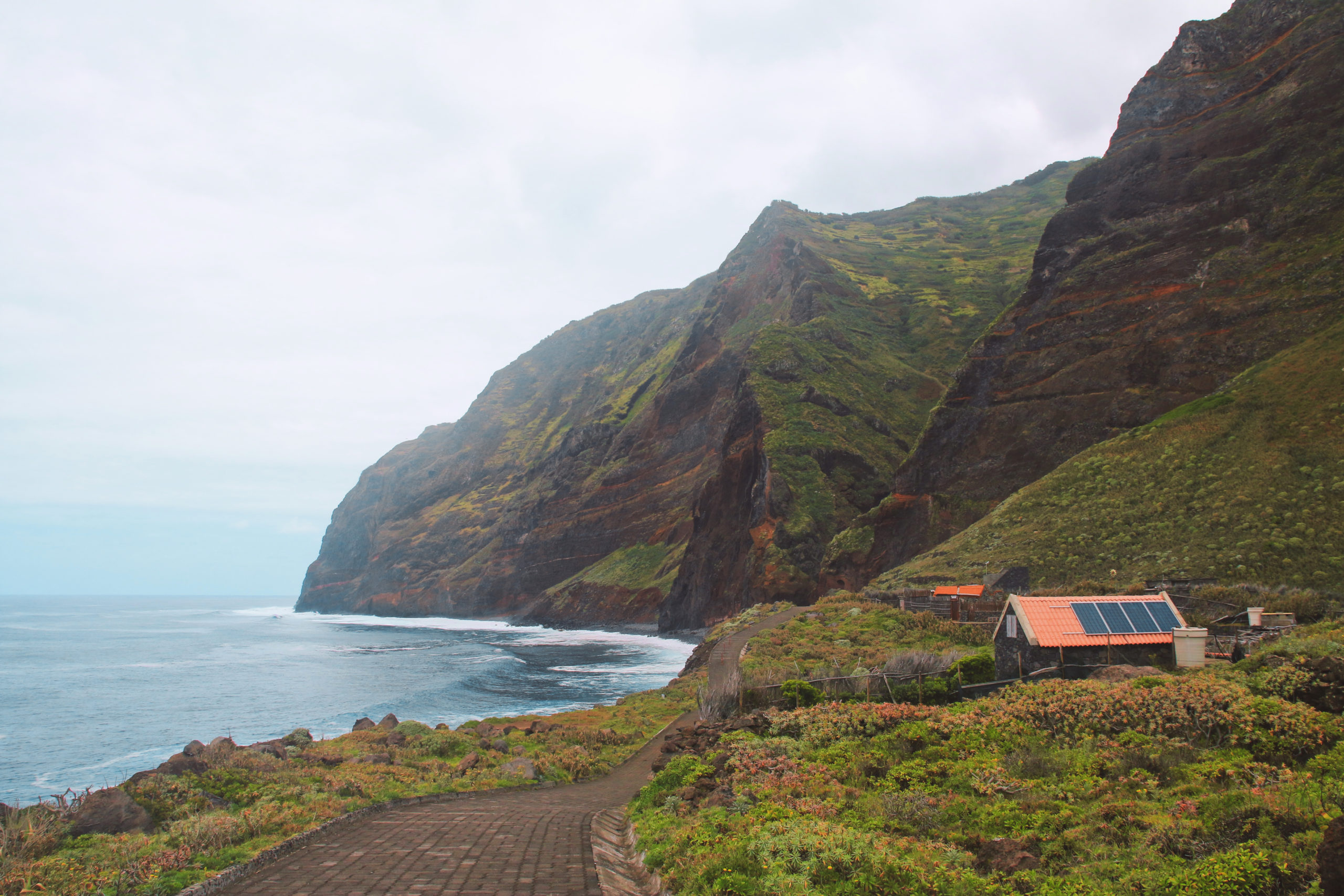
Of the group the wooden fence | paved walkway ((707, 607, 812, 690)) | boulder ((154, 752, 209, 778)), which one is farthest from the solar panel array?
boulder ((154, 752, 209, 778))

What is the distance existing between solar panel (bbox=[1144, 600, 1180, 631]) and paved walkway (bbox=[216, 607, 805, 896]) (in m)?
13.4

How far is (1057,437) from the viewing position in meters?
49.1

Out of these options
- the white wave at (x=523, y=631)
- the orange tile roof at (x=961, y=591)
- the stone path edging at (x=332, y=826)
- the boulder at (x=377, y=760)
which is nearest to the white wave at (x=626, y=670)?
the white wave at (x=523, y=631)

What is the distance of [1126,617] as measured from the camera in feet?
54.0

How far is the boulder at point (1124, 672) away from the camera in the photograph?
44.9 feet

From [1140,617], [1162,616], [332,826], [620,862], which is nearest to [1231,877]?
[620,862]

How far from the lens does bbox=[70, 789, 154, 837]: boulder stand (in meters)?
11.3

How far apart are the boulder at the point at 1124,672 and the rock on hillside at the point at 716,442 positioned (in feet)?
162

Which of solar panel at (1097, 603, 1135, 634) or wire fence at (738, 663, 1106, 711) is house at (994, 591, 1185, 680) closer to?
solar panel at (1097, 603, 1135, 634)

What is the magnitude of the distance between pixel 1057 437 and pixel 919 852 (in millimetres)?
48476

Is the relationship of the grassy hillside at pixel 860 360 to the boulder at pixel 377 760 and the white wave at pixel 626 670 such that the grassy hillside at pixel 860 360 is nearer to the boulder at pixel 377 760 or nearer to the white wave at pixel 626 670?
the white wave at pixel 626 670

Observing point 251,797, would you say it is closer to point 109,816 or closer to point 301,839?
point 109,816

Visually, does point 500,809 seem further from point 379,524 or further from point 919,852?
point 379,524

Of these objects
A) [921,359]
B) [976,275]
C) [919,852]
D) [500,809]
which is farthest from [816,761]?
[976,275]
